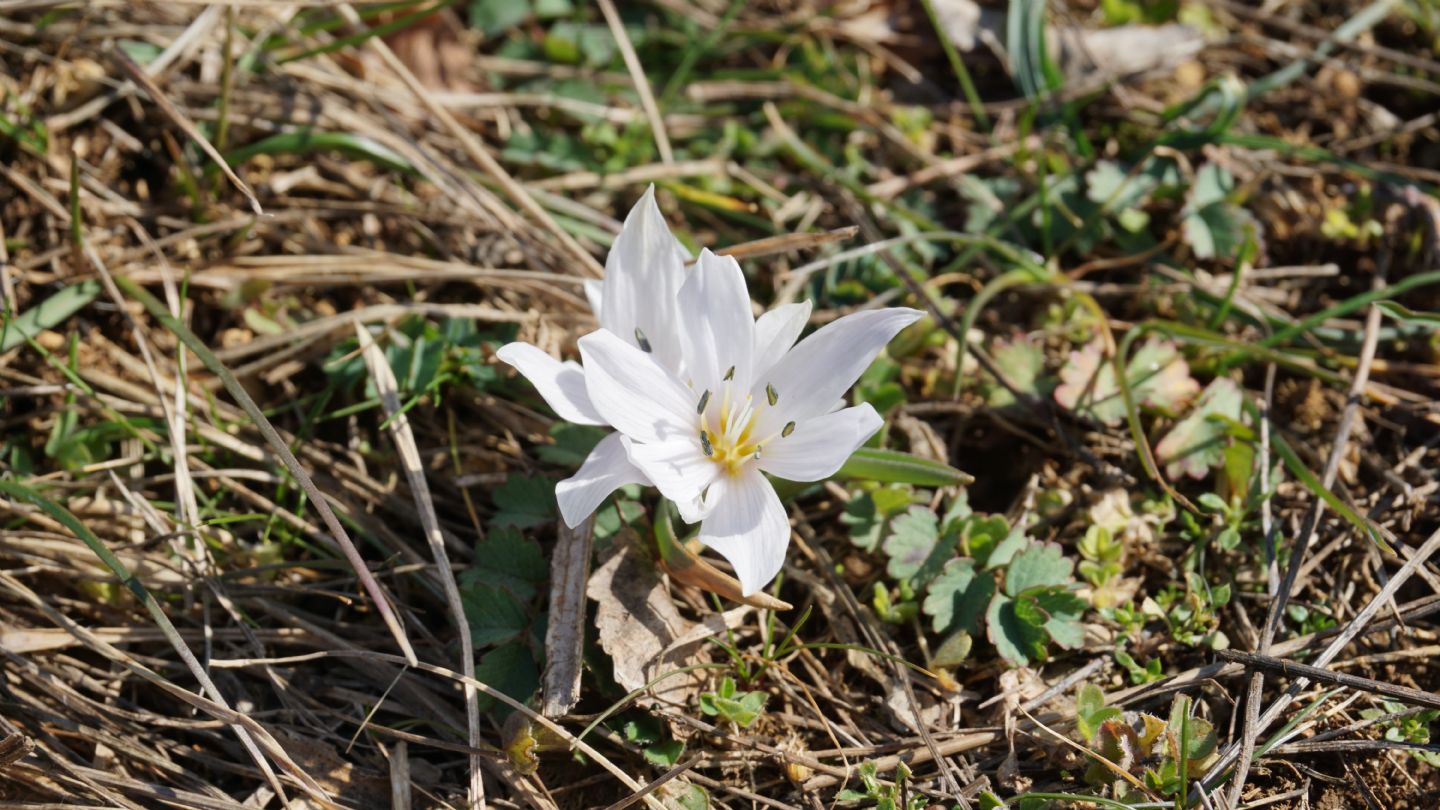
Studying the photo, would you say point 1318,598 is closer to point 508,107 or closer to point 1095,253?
point 1095,253

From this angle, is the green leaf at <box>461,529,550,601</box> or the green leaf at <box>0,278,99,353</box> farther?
the green leaf at <box>0,278,99,353</box>

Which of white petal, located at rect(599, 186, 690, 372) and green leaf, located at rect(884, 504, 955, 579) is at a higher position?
white petal, located at rect(599, 186, 690, 372)

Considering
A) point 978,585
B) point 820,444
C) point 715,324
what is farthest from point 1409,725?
point 715,324

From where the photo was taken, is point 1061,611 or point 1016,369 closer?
point 1061,611

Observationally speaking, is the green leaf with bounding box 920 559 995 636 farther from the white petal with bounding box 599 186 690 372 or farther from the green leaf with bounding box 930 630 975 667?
the white petal with bounding box 599 186 690 372

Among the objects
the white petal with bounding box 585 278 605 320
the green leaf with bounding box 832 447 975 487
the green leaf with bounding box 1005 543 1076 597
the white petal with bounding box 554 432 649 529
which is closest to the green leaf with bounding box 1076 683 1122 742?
the green leaf with bounding box 1005 543 1076 597

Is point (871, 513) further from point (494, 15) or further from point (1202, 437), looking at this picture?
point (494, 15)
